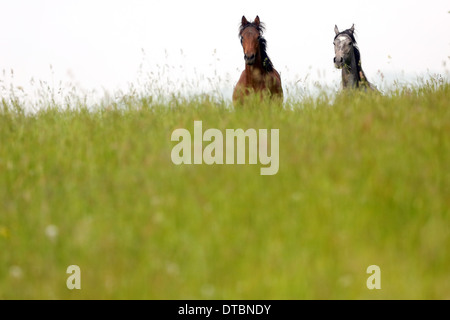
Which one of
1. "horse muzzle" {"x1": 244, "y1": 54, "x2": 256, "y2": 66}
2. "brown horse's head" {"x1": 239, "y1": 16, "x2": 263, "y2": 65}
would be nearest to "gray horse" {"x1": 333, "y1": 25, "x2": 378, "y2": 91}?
"brown horse's head" {"x1": 239, "y1": 16, "x2": 263, "y2": 65}

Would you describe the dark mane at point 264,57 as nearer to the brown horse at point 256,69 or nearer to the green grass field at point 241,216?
the brown horse at point 256,69

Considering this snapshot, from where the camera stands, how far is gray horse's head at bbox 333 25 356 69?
1173 cm

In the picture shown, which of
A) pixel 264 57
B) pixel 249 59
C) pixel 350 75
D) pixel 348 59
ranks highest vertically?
pixel 348 59

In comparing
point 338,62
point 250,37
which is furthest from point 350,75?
point 250,37

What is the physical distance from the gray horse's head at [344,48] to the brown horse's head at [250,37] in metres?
2.05

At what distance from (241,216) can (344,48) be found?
7581 millimetres

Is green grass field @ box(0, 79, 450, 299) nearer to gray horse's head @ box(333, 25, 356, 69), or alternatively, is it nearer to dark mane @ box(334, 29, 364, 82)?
gray horse's head @ box(333, 25, 356, 69)

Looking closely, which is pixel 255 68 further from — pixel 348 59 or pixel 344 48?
pixel 348 59

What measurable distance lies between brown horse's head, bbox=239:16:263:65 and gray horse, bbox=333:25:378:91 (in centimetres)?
209

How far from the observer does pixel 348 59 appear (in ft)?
39.5

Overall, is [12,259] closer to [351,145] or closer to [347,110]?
A: [351,145]

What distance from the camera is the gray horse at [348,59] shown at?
11.8 meters

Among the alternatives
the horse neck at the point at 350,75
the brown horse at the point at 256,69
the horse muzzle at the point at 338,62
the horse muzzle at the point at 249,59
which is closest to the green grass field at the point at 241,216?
the horse muzzle at the point at 249,59
